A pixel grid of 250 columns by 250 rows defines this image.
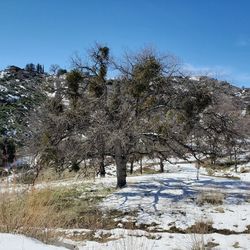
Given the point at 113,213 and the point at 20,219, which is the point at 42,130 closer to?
the point at 113,213

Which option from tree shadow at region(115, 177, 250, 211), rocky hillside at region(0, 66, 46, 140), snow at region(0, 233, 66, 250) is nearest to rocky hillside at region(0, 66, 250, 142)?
rocky hillside at region(0, 66, 46, 140)

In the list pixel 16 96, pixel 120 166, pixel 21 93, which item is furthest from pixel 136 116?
pixel 21 93

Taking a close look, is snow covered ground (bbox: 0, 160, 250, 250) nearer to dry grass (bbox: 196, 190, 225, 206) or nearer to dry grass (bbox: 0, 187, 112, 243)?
dry grass (bbox: 196, 190, 225, 206)

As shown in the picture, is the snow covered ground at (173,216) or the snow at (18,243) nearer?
the snow at (18,243)

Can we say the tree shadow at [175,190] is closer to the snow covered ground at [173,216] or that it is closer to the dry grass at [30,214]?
Result: the snow covered ground at [173,216]

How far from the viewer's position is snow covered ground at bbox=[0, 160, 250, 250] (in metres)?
9.00

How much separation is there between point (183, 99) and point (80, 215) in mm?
6997

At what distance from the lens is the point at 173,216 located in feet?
39.9

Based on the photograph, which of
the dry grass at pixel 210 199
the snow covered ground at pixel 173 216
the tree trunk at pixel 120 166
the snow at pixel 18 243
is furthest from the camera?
the tree trunk at pixel 120 166

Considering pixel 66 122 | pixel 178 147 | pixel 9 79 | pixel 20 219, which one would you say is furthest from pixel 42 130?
pixel 9 79

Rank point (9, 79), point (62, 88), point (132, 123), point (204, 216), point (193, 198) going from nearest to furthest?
point (204, 216)
point (193, 198)
point (132, 123)
point (62, 88)
point (9, 79)

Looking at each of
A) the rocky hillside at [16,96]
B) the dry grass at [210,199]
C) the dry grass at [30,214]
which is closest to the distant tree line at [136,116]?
the dry grass at [210,199]

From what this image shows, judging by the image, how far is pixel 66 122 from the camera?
1698cm

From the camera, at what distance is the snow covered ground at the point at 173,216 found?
9000mm
